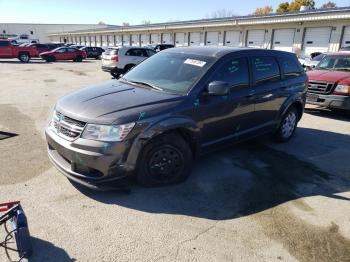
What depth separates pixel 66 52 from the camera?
29469mm

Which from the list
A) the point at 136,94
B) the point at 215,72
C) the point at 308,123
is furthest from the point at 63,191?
the point at 308,123

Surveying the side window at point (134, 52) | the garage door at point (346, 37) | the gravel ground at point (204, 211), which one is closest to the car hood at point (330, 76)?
the gravel ground at point (204, 211)

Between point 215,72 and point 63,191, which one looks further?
point 215,72

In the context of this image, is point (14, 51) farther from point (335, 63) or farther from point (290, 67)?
point (290, 67)

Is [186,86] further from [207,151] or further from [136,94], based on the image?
[207,151]

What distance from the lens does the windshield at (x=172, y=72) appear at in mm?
4215

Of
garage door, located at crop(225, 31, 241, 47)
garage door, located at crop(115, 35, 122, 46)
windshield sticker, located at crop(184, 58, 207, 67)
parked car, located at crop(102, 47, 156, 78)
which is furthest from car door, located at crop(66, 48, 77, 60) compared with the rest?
windshield sticker, located at crop(184, 58, 207, 67)

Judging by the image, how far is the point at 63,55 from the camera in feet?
96.4

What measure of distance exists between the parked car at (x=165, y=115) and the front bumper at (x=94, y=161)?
11mm

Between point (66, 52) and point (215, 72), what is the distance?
28285 mm

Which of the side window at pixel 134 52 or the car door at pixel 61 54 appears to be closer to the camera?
the side window at pixel 134 52

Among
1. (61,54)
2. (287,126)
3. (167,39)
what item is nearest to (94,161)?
(287,126)

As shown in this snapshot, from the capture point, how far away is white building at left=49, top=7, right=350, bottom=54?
24203 mm

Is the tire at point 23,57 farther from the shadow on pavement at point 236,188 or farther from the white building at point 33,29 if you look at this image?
the white building at point 33,29
